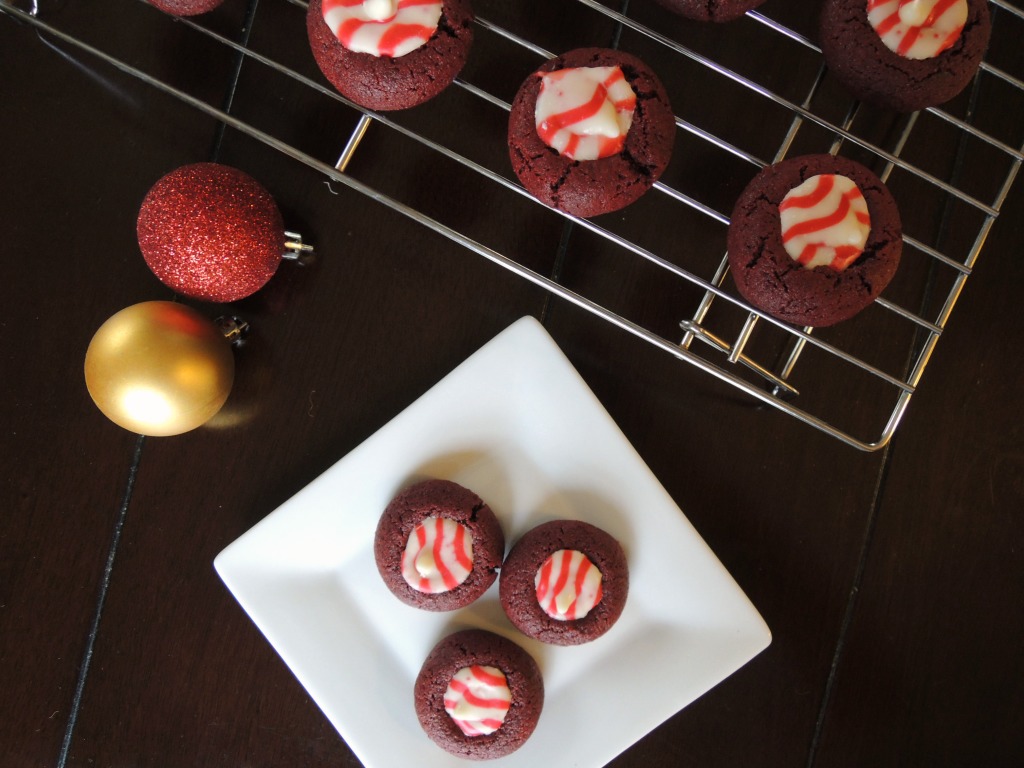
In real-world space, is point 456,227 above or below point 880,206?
below

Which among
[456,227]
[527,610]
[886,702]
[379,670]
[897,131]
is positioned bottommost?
[379,670]

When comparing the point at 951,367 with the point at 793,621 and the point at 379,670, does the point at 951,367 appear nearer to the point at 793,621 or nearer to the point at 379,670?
the point at 793,621

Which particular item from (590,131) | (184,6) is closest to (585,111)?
(590,131)

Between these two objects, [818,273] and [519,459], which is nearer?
[818,273]

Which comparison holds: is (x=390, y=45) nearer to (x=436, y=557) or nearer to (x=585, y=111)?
(x=585, y=111)

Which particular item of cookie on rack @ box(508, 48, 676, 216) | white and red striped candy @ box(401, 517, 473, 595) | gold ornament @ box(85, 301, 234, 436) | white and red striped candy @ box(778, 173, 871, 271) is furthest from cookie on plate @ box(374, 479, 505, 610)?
white and red striped candy @ box(778, 173, 871, 271)

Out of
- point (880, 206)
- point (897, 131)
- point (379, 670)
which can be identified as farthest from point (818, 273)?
point (379, 670)
